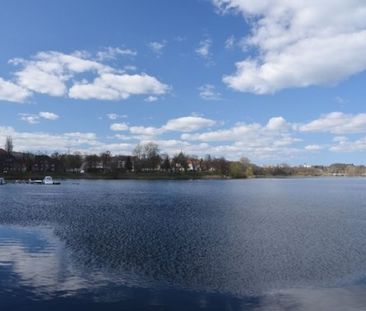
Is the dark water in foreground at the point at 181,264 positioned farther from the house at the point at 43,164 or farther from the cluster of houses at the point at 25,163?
the house at the point at 43,164

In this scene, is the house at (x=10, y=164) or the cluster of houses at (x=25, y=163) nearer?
the house at (x=10, y=164)

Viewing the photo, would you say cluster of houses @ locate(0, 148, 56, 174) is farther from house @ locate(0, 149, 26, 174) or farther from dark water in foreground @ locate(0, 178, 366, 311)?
dark water in foreground @ locate(0, 178, 366, 311)

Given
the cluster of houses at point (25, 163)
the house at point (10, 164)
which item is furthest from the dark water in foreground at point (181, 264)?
the cluster of houses at point (25, 163)

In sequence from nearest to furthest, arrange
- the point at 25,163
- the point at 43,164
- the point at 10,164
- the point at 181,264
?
1. the point at 181,264
2. the point at 10,164
3. the point at 25,163
4. the point at 43,164

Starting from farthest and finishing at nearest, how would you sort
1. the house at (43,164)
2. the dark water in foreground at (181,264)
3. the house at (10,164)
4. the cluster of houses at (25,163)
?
the house at (43,164) < the cluster of houses at (25,163) < the house at (10,164) < the dark water in foreground at (181,264)

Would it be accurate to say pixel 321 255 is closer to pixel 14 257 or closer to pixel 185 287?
pixel 185 287

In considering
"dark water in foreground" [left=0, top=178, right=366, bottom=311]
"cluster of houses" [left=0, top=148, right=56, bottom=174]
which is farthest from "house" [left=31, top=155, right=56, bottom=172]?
"dark water in foreground" [left=0, top=178, right=366, bottom=311]

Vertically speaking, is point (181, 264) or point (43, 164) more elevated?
point (43, 164)

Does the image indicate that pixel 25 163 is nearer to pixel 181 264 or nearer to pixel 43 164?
pixel 43 164

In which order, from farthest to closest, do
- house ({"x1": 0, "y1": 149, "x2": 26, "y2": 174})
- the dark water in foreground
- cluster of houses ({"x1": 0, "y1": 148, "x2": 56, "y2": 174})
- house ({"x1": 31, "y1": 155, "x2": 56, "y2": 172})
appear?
house ({"x1": 31, "y1": 155, "x2": 56, "y2": 172}), cluster of houses ({"x1": 0, "y1": 148, "x2": 56, "y2": 174}), house ({"x1": 0, "y1": 149, "x2": 26, "y2": 174}), the dark water in foreground

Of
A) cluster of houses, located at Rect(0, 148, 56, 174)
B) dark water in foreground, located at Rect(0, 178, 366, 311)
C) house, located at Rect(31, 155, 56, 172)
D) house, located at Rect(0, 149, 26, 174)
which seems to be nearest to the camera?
dark water in foreground, located at Rect(0, 178, 366, 311)

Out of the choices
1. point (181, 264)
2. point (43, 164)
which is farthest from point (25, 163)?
point (181, 264)

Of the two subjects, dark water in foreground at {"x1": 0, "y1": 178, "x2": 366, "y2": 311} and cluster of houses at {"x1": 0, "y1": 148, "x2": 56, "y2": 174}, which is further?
cluster of houses at {"x1": 0, "y1": 148, "x2": 56, "y2": 174}

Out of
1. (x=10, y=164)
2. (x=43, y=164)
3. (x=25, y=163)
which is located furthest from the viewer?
(x=43, y=164)
